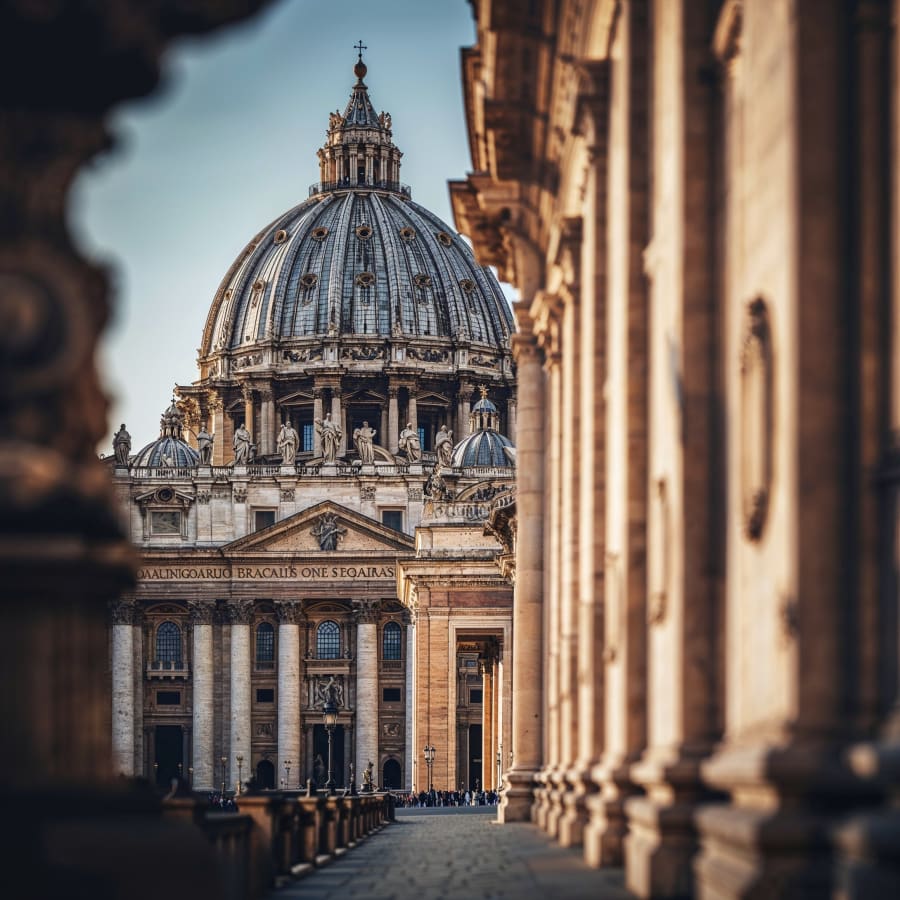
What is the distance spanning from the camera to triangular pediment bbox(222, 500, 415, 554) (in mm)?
125175

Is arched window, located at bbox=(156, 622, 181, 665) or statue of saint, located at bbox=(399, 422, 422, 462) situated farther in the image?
statue of saint, located at bbox=(399, 422, 422, 462)

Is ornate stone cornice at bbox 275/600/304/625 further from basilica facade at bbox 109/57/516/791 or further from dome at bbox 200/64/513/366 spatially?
dome at bbox 200/64/513/366

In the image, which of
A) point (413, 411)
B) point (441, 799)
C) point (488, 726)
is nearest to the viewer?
point (488, 726)

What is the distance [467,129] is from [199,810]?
2007 cm

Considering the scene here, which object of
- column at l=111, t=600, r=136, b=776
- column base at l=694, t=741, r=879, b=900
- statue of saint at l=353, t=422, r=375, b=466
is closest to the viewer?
column base at l=694, t=741, r=879, b=900

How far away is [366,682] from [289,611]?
5788 mm

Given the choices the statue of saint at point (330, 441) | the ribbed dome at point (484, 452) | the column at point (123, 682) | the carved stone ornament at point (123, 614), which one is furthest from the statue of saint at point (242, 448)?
the ribbed dome at point (484, 452)

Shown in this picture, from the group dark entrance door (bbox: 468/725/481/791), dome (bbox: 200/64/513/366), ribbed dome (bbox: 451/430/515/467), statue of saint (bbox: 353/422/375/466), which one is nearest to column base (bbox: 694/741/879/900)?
ribbed dome (bbox: 451/430/515/467)

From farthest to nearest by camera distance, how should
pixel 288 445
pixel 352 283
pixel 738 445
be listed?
pixel 352 283 < pixel 288 445 < pixel 738 445

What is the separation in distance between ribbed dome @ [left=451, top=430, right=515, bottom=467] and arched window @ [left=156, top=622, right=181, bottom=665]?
1992 cm

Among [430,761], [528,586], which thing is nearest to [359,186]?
[430,761]

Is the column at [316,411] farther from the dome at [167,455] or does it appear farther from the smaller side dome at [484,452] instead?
the smaller side dome at [484,452]

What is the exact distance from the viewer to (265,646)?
12756 centimetres

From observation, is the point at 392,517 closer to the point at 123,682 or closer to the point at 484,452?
the point at 484,452
